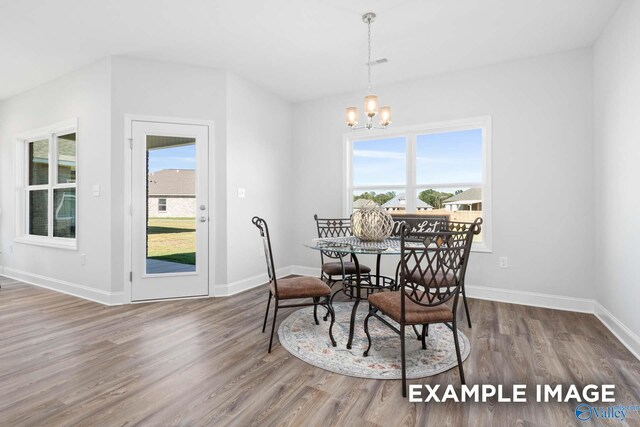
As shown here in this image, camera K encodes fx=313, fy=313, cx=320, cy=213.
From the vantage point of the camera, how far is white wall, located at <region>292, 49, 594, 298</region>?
3.31m

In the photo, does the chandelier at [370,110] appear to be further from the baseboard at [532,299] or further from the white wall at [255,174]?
the baseboard at [532,299]

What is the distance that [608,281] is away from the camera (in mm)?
2896

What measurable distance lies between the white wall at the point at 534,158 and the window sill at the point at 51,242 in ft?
15.2

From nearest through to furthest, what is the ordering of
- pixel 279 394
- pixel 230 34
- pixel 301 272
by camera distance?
pixel 279 394
pixel 230 34
pixel 301 272

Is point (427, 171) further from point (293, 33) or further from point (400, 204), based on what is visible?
point (293, 33)

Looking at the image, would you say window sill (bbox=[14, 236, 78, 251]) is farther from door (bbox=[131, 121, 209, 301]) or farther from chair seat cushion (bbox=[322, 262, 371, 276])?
chair seat cushion (bbox=[322, 262, 371, 276])

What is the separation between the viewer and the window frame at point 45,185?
4016 millimetres

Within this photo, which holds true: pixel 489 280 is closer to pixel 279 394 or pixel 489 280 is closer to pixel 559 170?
pixel 559 170

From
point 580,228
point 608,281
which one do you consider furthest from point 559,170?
point 608,281

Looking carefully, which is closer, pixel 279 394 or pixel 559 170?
pixel 279 394

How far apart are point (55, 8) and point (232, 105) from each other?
1.77 m

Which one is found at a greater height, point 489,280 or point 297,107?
point 297,107

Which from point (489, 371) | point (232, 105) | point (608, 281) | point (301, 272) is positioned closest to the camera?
point (489, 371)

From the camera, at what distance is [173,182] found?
3789mm
